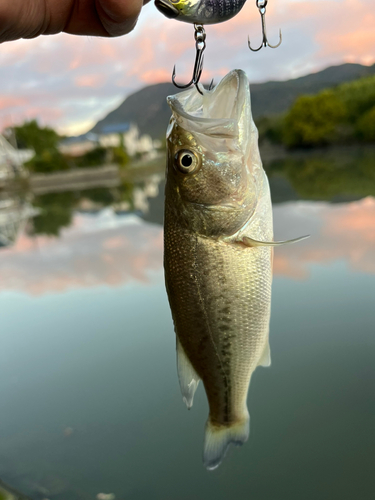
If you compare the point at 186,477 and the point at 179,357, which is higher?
the point at 179,357

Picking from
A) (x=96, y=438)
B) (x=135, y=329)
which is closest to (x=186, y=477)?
(x=96, y=438)

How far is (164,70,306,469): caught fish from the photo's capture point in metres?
1.76

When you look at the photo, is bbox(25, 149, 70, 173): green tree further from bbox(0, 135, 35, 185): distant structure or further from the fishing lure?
the fishing lure

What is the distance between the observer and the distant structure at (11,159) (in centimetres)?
5359

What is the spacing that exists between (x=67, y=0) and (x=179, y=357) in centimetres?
160

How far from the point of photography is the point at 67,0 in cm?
170

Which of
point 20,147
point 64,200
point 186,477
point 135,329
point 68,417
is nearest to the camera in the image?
point 186,477

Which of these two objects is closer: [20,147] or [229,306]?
[229,306]

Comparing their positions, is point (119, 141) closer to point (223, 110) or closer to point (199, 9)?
point (223, 110)

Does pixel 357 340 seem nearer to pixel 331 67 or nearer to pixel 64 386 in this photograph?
pixel 64 386

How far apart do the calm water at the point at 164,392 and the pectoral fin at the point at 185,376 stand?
3.50 meters

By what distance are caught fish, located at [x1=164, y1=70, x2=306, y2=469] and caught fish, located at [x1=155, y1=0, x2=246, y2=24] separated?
0.28 meters

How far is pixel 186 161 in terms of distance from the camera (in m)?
1.80

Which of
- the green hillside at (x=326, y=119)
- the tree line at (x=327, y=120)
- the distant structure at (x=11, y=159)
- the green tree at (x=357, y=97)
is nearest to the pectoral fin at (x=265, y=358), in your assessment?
the distant structure at (x=11, y=159)
